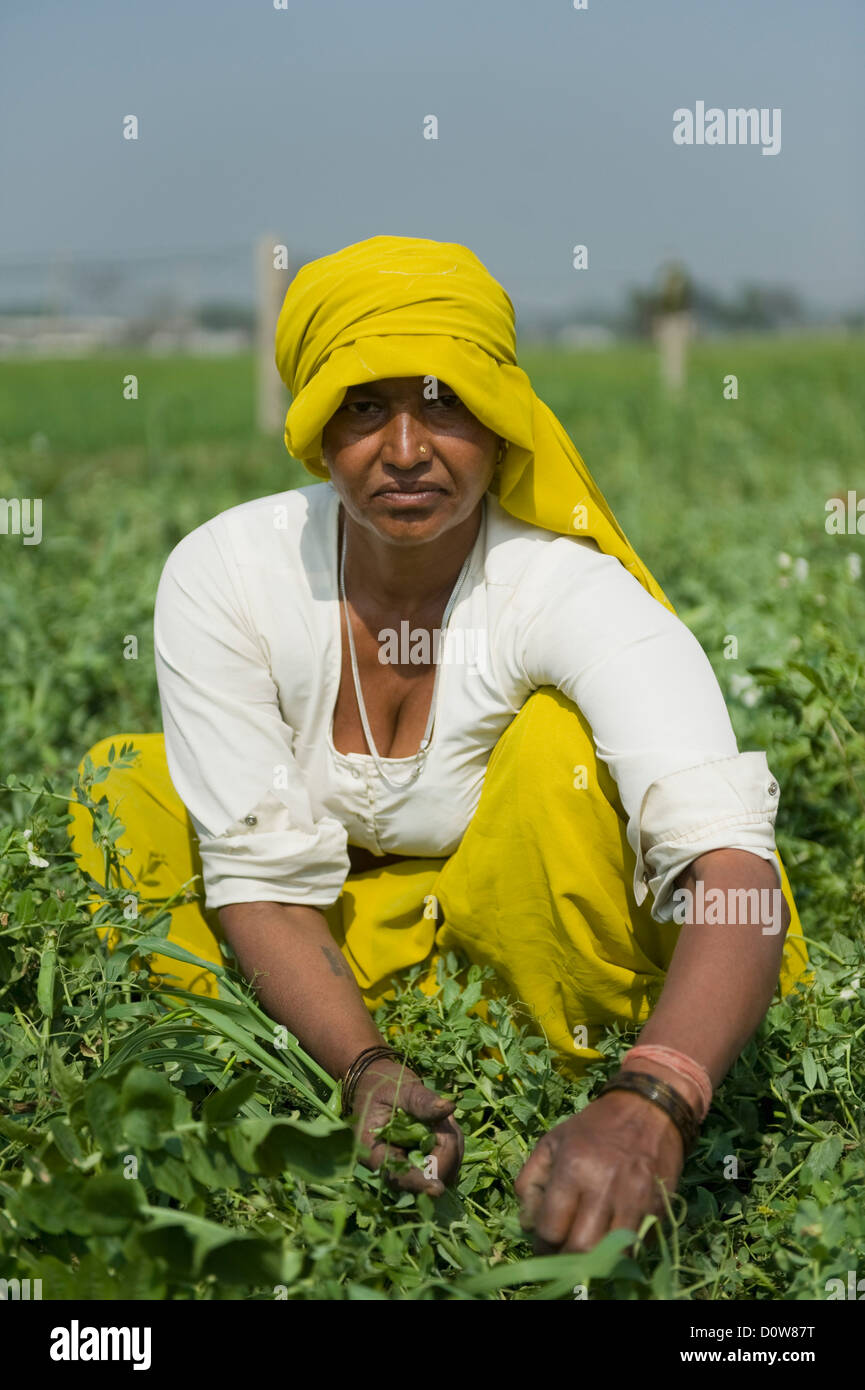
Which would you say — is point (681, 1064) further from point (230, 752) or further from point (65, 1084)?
point (230, 752)

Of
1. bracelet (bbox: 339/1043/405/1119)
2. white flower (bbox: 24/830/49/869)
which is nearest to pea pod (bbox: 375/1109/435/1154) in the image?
bracelet (bbox: 339/1043/405/1119)

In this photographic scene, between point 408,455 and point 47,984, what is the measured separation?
3.22ft

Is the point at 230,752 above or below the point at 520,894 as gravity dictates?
above

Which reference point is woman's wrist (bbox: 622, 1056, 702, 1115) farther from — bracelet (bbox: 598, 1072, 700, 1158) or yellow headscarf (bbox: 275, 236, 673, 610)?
yellow headscarf (bbox: 275, 236, 673, 610)

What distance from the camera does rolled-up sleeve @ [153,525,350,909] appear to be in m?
2.21

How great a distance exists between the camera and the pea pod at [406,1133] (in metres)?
1.80

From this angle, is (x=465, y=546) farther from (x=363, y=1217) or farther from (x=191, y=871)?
(x=363, y=1217)

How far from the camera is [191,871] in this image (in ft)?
8.40

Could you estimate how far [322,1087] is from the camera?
208 cm

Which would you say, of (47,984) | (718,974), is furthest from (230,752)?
(718,974)

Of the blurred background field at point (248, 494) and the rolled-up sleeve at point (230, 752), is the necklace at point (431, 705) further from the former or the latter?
the blurred background field at point (248, 494)

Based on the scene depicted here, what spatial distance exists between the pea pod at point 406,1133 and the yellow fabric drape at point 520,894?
471mm

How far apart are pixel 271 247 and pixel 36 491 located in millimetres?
3531
